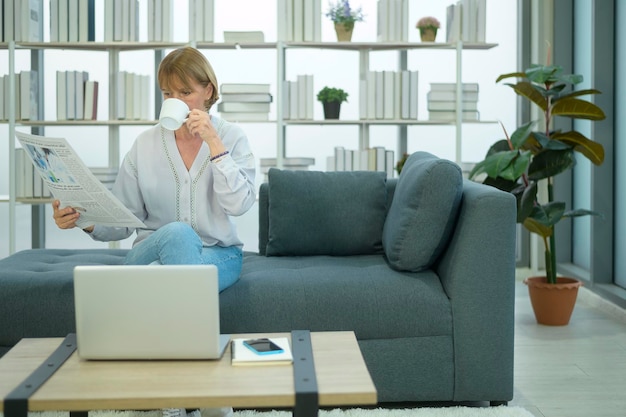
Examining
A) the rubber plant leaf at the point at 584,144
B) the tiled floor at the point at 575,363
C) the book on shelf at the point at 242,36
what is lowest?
the tiled floor at the point at 575,363

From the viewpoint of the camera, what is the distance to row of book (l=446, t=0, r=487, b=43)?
17.7 feet

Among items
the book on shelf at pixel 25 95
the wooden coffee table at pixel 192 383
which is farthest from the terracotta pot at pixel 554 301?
the book on shelf at pixel 25 95

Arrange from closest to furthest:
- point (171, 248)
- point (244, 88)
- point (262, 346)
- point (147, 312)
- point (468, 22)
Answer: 1. point (147, 312)
2. point (262, 346)
3. point (171, 248)
4. point (244, 88)
5. point (468, 22)

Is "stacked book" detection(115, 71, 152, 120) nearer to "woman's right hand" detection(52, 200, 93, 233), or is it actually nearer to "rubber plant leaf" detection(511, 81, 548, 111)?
"rubber plant leaf" detection(511, 81, 548, 111)

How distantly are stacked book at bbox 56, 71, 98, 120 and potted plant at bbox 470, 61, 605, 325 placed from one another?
7.77 ft

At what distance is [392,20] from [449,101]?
1.93 ft

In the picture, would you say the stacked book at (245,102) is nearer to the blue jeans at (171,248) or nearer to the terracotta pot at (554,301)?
the terracotta pot at (554,301)

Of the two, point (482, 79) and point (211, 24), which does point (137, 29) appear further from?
point (482, 79)

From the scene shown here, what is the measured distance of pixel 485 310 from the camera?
9.81ft

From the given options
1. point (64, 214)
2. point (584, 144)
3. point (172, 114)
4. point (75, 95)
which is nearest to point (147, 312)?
point (172, 114)

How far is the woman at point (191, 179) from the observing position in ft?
9.52

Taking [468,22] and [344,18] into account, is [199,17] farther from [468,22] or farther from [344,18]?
[468,22]

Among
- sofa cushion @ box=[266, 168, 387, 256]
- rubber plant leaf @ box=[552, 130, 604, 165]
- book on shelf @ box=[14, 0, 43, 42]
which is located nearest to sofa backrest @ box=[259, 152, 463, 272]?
sofa cushion @ box=[266, 168, 387, 256]

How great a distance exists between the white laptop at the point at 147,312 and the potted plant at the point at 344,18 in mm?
3632
